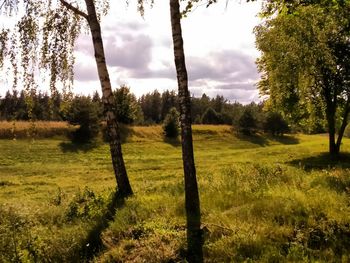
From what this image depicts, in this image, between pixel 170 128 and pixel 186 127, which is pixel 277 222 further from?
pixel 170 128

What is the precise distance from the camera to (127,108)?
6894cm

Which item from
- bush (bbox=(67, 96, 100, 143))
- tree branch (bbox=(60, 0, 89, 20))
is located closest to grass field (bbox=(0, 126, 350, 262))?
tree branch (bbox=(60, 0, 89, 20))

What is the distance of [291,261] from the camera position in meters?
6.87

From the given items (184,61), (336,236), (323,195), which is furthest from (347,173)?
(184,61)

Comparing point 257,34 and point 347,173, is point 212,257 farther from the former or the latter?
point 257,34

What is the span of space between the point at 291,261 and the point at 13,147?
1749 inches

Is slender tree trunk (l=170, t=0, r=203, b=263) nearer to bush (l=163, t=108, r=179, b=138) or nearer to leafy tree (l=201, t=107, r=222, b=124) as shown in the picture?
bush (l=163, t=108, r=179, b=138)

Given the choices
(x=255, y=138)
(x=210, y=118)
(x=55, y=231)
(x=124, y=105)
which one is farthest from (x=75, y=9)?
(x=210, y=118)

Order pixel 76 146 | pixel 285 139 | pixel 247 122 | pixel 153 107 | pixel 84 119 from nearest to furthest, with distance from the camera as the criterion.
A: pixel 76 146 < pixel 84 119 < pixel 285 139 < pixel 247 122 < pixel 153 107

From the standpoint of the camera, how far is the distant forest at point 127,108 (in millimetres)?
12609

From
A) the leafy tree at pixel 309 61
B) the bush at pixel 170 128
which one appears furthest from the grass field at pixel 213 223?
the bush at pixel 170 128

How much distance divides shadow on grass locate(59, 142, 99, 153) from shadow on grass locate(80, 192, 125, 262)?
39.1 m

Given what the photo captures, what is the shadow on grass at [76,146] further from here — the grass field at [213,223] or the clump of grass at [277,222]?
the clump of grass at [277,222]

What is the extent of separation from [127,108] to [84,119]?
13.6 m
